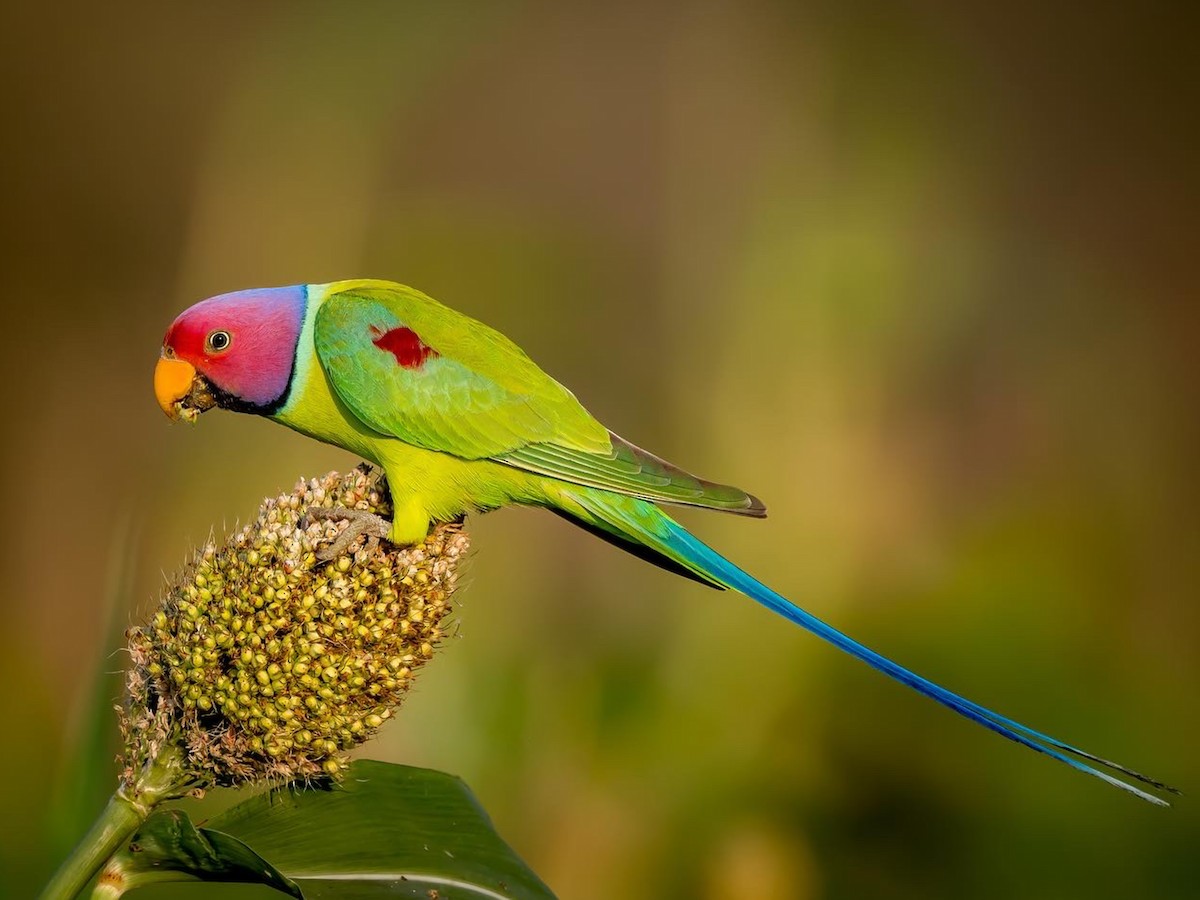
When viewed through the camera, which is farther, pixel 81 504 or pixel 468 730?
pixel 81 504

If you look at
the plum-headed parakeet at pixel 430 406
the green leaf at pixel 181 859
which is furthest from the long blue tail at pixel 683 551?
the green leaf at pixel 181 859

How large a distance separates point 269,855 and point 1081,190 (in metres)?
3.29

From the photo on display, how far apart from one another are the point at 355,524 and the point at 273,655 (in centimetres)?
27

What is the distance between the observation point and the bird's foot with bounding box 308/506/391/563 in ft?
5.23

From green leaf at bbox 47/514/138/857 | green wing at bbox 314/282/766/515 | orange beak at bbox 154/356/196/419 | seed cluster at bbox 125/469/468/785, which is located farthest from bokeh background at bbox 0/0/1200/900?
seed cluster at bbox 125/469/468/785

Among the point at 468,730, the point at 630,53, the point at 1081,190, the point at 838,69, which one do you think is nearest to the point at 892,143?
the point at 838,69

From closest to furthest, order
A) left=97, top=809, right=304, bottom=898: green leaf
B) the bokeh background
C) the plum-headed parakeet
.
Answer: left=97, top=809, right=304, bottom=898: green leaf < the plum-headed parakeet < the bokeh background

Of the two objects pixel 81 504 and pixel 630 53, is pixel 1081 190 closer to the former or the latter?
pixel 630 53

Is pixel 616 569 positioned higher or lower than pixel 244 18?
lower

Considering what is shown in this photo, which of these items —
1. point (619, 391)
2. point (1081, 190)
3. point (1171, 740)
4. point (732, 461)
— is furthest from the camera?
point (1081, 190)

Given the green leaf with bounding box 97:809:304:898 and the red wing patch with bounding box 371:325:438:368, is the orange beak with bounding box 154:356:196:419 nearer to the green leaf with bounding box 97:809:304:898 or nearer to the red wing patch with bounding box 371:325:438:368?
the red wing patch with bounding box 371:325:438:368

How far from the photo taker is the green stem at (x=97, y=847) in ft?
4.40

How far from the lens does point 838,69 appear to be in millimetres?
3574

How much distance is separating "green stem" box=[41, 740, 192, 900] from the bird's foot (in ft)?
1.19
